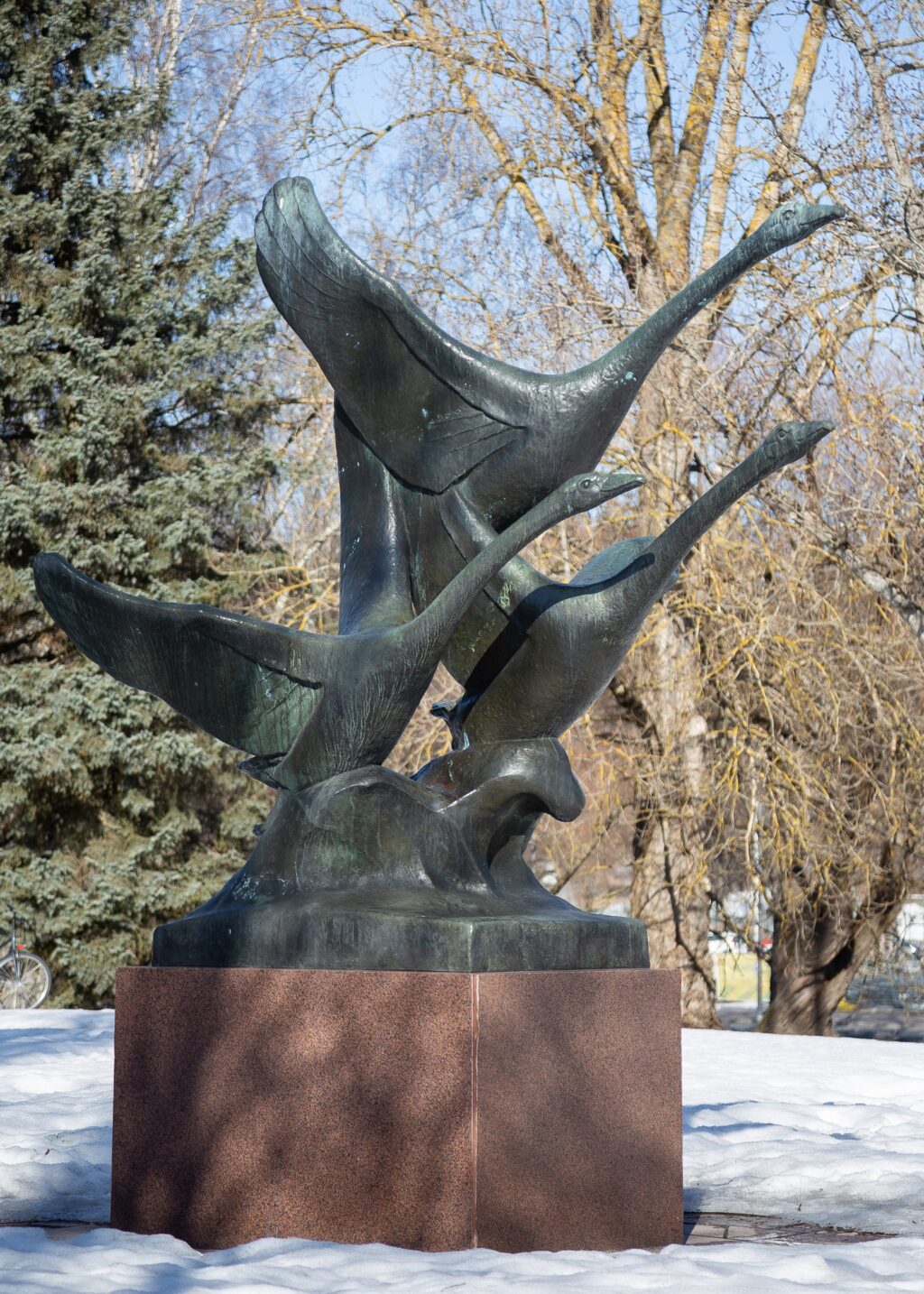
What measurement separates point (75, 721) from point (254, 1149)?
1134cm

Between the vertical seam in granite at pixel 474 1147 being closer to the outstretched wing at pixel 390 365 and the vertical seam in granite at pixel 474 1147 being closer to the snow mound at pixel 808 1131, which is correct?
the snow mound at pixel 808 1131

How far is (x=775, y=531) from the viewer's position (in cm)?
1297

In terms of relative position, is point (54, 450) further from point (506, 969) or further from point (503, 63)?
point (506, 969)

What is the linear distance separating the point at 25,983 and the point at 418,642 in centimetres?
1127

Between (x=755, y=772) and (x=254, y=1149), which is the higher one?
(x=755, y=772)

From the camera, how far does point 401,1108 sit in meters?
4.15

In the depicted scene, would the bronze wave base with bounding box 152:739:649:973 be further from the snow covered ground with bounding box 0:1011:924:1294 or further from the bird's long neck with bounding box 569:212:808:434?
the bird's long neck with bounding box 569:212:808:434

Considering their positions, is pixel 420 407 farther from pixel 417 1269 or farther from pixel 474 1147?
pixel 417 1269

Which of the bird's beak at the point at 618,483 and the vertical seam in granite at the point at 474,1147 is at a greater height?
the bird's beak at the point at 618,483

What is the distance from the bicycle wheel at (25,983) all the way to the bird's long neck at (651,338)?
429 inches

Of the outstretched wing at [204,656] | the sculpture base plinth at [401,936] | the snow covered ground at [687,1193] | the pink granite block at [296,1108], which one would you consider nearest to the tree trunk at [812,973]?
the snow covered ground at [687,1193]

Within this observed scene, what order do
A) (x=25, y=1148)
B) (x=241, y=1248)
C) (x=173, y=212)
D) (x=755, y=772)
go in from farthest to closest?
(x=173, y=212), (x=755, y=772), (x=25, y=1148), (x=241, y=1248)

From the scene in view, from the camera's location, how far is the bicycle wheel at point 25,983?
1462 cm

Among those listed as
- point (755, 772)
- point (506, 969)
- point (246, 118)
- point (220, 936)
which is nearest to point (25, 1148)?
point (220, 936)
